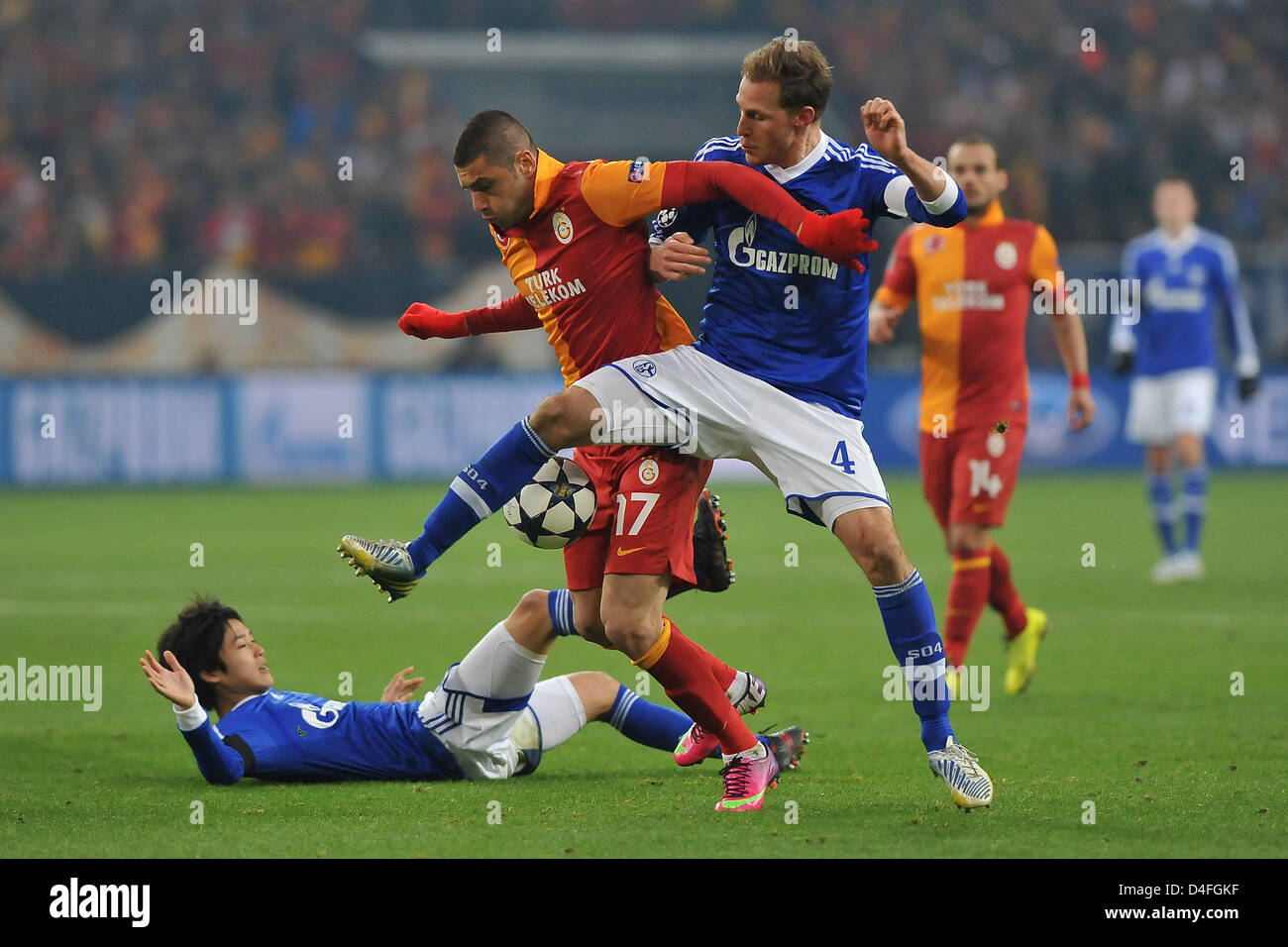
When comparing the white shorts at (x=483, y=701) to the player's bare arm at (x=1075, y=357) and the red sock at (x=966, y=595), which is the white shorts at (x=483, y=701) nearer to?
the red sock at (x=966, y=595)

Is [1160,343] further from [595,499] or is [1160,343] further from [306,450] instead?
[306,450]

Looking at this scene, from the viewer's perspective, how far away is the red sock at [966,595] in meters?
7.12

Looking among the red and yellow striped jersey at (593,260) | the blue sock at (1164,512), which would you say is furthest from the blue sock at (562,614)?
the blue sock at (1164,512)

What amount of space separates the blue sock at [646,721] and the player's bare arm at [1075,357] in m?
2.84

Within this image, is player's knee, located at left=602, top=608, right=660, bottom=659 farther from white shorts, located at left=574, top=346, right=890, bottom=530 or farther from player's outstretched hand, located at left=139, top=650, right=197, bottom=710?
player's outstretched hand, located at left=139, top=650, right=197, bottom=710

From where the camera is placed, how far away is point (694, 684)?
491cm

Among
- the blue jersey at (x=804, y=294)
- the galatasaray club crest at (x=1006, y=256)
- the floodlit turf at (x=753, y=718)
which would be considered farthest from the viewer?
the galatasaray club crest at (x=1006, y=256)

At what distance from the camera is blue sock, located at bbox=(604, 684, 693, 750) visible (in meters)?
5.58

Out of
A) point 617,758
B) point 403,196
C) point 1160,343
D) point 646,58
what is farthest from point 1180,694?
point 646,58

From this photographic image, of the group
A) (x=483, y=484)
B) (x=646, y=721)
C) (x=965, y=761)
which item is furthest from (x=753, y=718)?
(x=483, y=484)

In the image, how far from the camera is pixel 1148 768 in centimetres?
532

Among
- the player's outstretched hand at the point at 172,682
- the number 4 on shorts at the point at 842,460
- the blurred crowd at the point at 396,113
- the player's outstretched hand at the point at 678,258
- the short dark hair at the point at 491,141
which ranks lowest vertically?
the player's outstretched hand at the point at 172,682

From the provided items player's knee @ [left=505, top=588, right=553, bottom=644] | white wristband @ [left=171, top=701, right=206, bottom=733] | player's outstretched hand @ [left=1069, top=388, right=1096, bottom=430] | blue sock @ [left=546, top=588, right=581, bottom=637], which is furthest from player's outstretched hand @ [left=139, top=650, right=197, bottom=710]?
player's outstretched hand @ [left=1069, top=388, right=1096, bottom=430]

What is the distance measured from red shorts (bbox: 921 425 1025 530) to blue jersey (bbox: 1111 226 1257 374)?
5130mm
